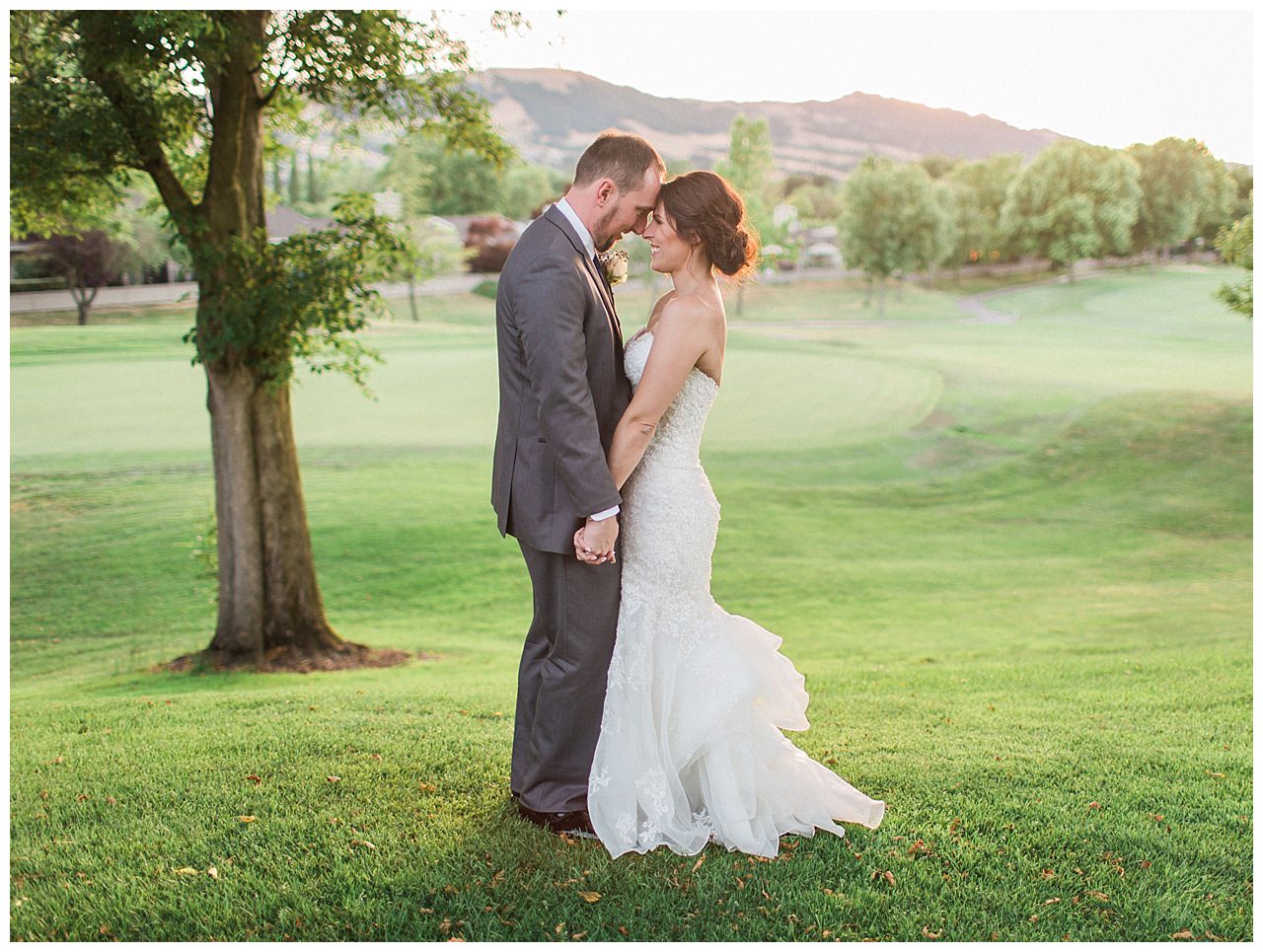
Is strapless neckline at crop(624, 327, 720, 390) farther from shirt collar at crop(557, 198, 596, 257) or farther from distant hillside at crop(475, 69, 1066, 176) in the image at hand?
distant hillside at crop(475, 69, 1066, 176)

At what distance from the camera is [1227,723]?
5000 millimetres

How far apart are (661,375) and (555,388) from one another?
359mm

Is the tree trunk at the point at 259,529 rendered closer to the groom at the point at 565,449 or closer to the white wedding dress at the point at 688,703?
the groom at the point at 565,449

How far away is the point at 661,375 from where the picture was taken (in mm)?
3238

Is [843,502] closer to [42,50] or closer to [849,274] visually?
[849,274]

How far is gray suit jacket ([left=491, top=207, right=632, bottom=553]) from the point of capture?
10.2 ft

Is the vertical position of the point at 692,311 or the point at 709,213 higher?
the point at 709,213

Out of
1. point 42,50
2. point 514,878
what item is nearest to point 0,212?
point 42,50

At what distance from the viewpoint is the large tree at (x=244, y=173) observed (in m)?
6.60

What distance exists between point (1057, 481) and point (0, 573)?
15.3 meters

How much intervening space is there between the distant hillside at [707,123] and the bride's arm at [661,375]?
1877cm

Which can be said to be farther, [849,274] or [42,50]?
[849,274]

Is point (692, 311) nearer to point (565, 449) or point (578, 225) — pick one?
point (578, 225)

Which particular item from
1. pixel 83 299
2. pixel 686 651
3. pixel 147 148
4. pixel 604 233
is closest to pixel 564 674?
pixel 686 651
